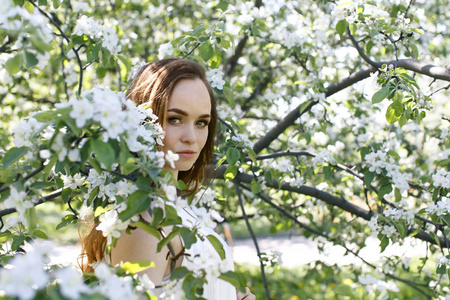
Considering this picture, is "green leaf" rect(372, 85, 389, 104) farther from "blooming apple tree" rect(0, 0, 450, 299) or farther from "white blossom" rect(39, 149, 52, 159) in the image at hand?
"white blossom" rect(39, 149, 52, 159)

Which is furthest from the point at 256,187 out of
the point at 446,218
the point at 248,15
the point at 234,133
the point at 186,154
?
the point at 248,15

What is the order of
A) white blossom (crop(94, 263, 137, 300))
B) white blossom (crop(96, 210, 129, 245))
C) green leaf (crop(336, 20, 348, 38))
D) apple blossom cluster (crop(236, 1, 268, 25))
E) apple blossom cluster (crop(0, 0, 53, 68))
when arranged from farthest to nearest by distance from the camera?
apple blossom cluster (crop(236, 1, 268, 25)) < green leaf (crop(336, 20, 348, 38)) < white blossom (crop(96, 210, 129, 245)) < apple blossom cluster (crop(0, 0, 53, 68)) < white blossom (crop(94, 263, 137, 300))

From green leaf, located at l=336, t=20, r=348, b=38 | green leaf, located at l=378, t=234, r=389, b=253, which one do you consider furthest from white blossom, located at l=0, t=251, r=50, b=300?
green leaf, located at l=336, t=20, r=348, b=38

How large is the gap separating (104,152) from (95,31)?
112 cm

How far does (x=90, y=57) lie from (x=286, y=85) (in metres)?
1.95

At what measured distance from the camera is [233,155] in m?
1.91

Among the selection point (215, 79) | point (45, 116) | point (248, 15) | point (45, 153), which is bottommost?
point (45, 153)

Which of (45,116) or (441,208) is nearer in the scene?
(45,116)

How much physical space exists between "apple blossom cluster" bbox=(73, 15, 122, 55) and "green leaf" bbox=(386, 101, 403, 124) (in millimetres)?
1176

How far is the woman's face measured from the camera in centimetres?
160

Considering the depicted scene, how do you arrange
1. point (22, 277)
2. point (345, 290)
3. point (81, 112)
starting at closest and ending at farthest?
point (22, 277)
point (81, 112)
point (345, 290)

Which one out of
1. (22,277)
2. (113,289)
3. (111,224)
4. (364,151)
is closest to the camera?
(22,277)

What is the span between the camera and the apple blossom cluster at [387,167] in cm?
209

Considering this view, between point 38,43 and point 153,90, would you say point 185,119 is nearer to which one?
point 153,90
